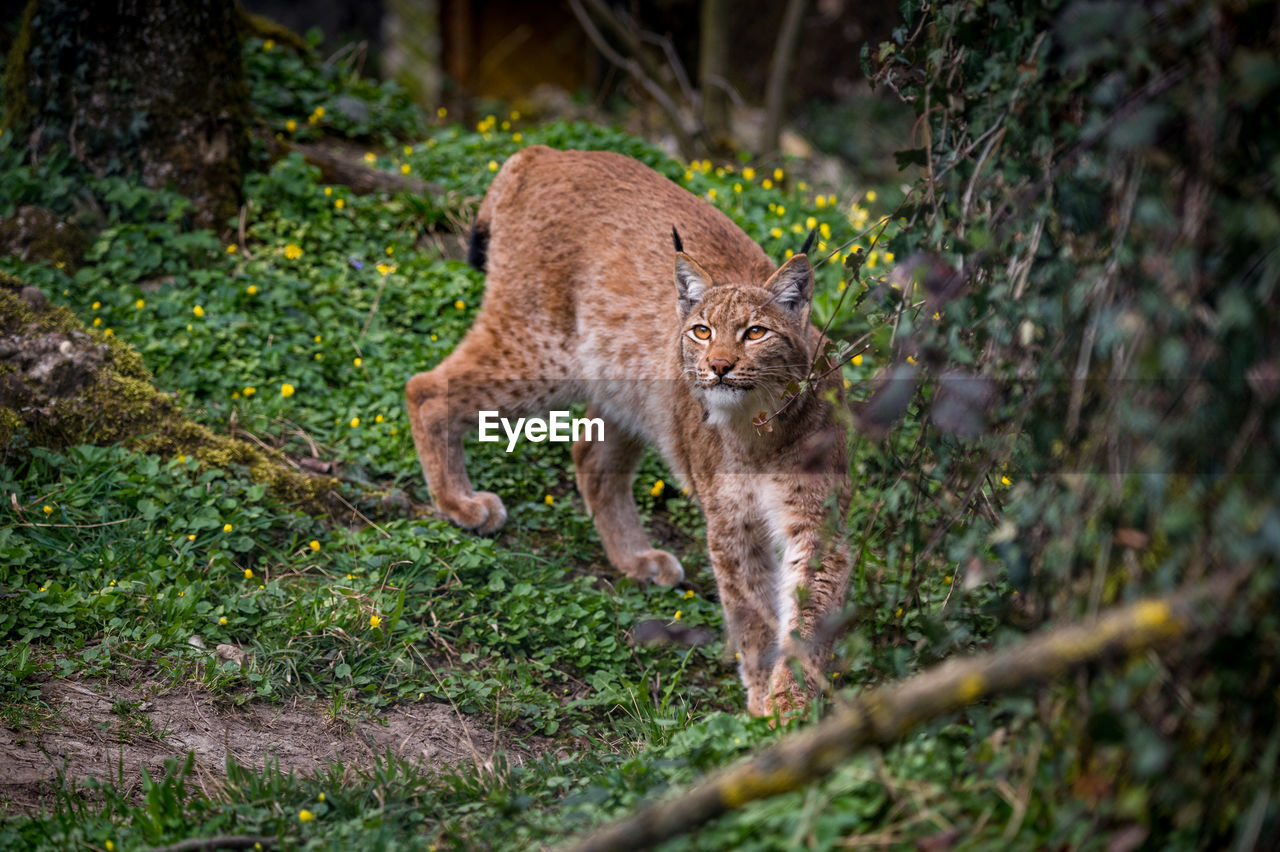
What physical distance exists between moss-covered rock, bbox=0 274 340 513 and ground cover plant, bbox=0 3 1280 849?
0.11 m

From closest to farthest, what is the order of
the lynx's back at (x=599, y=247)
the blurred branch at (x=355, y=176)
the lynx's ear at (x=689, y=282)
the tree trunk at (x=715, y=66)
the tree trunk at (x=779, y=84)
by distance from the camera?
the lynx's ear at (x=689, y=282) → the lynx's back at (x=599, y=247) → the blurred branch at (x=355, y=176) → the tree trunk at (x=779, y=84) → the tree trunk at (x=715, y=66)

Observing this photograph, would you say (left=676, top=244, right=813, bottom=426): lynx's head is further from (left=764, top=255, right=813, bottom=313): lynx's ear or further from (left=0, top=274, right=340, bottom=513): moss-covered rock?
(left=0, top=274, right=340, bottom=513): moss-covered rock

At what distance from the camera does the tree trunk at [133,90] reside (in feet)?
17.3

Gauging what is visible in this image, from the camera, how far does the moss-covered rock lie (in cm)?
409

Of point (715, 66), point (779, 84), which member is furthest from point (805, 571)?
point (715, 66)

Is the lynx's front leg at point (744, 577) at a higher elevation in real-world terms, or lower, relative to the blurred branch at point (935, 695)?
lower

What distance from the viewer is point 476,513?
443 centimetres

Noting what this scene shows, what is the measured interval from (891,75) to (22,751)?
2928mm

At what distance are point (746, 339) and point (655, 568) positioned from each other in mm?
1266

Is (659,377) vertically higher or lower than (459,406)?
higher

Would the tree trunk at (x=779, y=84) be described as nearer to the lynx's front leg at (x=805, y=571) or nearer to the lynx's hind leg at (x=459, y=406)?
the lynx's hind leg at (x=459, y=406)

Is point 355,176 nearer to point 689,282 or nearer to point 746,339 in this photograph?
point 689,282

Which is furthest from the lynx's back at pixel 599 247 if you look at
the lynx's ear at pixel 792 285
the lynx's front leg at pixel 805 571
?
the lynx's front leg at pixel 805 571

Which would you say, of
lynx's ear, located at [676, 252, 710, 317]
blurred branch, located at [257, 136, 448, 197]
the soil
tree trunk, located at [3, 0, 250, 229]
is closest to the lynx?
lynx's ear, located at [676, 252, 710, 317]
